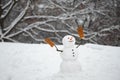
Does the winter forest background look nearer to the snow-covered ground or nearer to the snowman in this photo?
the snow-covered ground

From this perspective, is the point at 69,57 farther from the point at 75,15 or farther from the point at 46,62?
the point at 75,15

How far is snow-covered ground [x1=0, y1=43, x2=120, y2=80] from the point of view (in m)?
3.73

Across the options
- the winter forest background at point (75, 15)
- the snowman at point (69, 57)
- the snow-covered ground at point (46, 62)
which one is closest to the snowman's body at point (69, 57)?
the snowman at point (69, 57)

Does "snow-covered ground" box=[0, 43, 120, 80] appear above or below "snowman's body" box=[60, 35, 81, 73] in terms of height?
below

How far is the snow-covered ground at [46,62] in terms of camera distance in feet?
12.2

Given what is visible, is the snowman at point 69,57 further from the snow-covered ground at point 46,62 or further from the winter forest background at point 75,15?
the winter forest background at point 75,15

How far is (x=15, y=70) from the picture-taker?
13.4 feet

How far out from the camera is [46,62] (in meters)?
4.34

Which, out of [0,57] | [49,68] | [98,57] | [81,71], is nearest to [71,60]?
[81,71]

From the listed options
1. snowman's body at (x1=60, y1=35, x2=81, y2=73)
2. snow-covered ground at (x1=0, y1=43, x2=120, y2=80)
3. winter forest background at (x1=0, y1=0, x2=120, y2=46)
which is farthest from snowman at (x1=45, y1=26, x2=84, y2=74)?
winter forest background at (x1=0, y1=0, x2=120, y2=46)

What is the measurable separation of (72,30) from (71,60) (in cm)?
706

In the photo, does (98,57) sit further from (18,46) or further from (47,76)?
(18,46)

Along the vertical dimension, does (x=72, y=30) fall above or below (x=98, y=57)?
below

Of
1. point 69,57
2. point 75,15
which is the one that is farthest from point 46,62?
point 75,15
